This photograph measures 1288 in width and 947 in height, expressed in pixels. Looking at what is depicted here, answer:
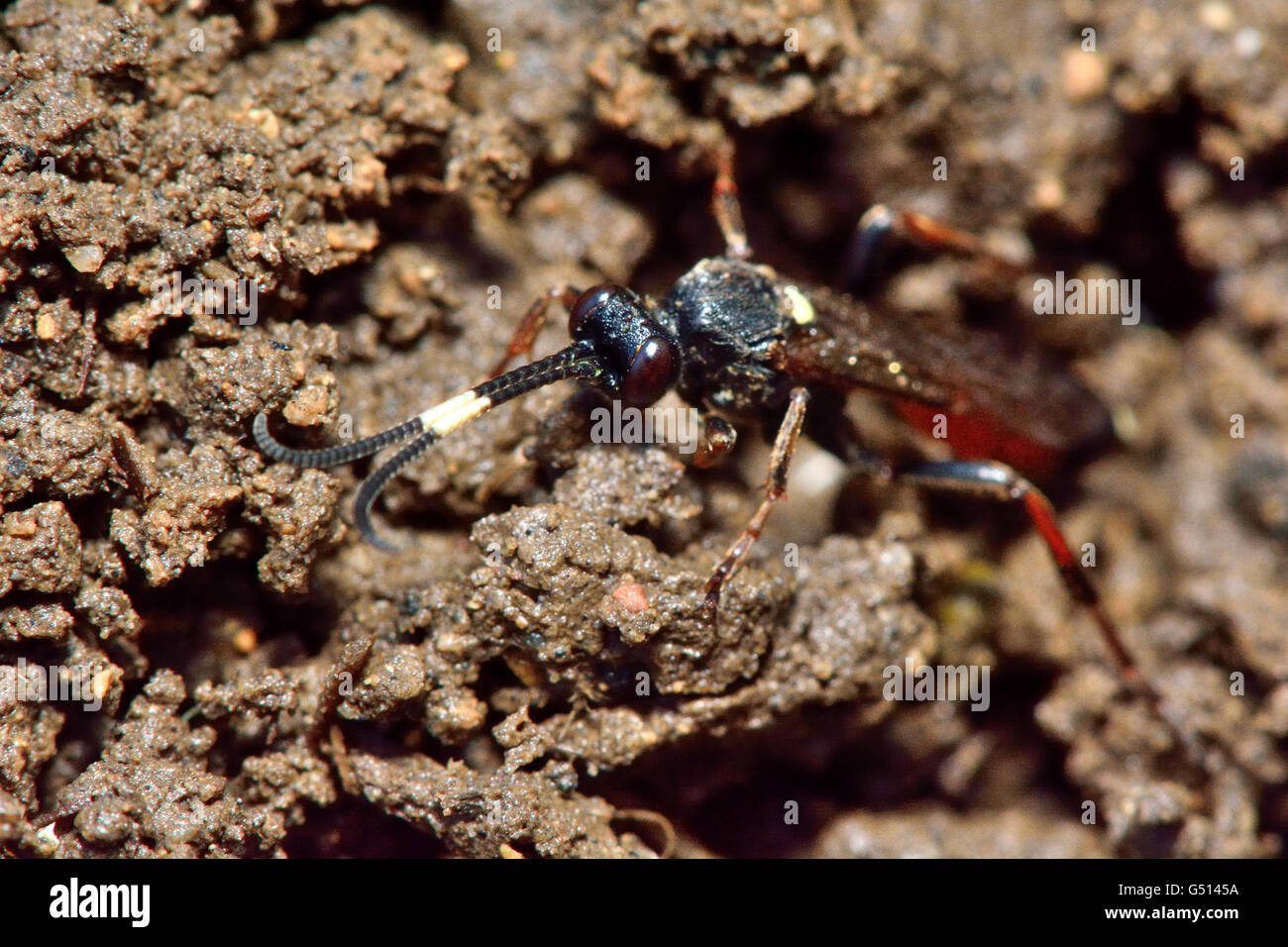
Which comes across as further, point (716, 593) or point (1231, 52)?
point (1231, 52)

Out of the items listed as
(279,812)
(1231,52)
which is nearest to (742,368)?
(279,812)

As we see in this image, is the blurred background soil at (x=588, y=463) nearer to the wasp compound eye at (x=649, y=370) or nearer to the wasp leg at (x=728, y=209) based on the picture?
the wasp leg at (x=728, y=209)

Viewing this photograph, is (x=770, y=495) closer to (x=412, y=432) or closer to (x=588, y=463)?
(x=588, y=463)

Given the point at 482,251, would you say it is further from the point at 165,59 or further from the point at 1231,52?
the point at 1231,52

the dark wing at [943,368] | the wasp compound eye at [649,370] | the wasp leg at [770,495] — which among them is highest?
the dark wing at [943,368]

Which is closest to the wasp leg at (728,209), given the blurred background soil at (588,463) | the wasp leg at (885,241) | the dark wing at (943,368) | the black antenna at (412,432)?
the blurred background soil at (588,463)
